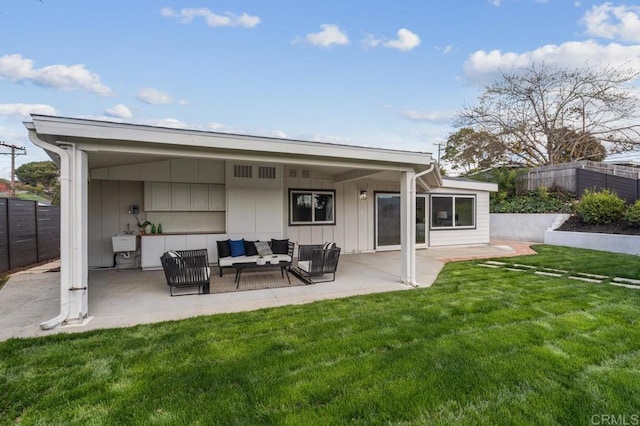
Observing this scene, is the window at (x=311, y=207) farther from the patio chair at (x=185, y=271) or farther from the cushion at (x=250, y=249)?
the patio chair at (x=185, y=271)

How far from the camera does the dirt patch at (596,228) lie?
9.69m

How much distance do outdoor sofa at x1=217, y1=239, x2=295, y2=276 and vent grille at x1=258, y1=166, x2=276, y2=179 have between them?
1.81 metres

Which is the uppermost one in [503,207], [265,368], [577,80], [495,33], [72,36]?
[577,80]

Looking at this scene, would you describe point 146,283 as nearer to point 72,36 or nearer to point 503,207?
point 72,36

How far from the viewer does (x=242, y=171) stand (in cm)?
818

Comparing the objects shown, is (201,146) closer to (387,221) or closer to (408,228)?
(408,228)

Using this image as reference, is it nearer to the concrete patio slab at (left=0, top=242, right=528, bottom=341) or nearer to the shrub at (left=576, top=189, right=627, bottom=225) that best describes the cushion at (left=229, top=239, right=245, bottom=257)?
the concrete patio slab at (left=0, top=242, right=528, bottom=341)

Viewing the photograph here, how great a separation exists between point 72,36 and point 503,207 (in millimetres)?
16610

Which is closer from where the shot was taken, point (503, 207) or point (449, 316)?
point (449, 316)

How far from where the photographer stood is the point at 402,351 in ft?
9.95

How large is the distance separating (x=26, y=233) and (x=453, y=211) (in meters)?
13.1

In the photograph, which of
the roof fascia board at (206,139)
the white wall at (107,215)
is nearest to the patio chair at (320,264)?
the roof fascia board at (206,139)

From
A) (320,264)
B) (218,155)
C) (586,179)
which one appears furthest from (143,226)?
(586,179)

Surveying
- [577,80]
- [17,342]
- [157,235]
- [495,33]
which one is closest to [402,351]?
[17,342]
